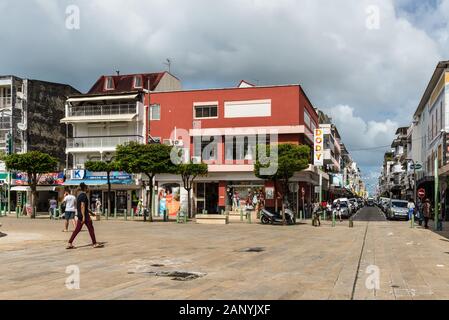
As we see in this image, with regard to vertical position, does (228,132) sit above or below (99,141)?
above

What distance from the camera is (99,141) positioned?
156 ft

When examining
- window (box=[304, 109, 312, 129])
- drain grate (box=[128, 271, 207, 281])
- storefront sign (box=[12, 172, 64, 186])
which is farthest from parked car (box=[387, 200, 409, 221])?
drain grate (box=[128, 271, 207, 281])

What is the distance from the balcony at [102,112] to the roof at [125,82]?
8.31 feet

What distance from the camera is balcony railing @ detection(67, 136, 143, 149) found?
46.5 meters

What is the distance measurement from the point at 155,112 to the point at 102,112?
5.66m

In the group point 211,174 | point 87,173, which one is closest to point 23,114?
point 87,173

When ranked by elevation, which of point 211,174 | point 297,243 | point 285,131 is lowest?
point 297,243

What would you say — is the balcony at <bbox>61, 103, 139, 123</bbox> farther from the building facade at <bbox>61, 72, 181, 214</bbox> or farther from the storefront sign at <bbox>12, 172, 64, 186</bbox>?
the storefront sign at <bbox>12, 172, 64, 186</bbox>

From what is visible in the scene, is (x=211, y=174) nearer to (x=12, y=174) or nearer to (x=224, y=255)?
(x=12, y=174)

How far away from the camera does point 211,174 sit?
42969 millimetres

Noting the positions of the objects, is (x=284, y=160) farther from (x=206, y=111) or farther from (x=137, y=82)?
(x=137, y=82)

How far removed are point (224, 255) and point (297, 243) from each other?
519 centimetres

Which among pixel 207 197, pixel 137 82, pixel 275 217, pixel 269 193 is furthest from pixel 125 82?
pixel 275 217

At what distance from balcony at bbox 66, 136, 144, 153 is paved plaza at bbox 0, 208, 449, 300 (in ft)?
96.7
